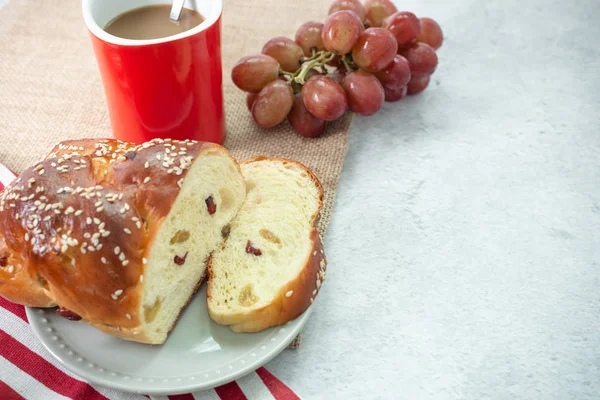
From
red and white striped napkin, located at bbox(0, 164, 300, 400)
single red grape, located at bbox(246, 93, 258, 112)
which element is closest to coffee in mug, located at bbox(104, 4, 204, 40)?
single red grape, located at bbox(246, 93, 258, 112)

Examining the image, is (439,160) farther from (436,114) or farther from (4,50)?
(4,50)

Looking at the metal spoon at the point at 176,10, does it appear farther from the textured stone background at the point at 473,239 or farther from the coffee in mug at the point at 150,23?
the textured stone background at the point at 473,239

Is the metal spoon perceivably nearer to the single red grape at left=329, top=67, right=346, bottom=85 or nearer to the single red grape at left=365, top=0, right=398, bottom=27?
the single red grape at left=329, top=67, right=346, bottom=85

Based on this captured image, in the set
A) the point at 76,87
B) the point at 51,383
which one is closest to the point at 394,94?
the point at 76,87

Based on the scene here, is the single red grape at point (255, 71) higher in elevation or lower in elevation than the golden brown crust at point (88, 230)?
lower

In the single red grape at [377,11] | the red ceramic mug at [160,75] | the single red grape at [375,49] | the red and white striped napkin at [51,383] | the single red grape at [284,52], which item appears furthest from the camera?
the single red grape at [377,11]

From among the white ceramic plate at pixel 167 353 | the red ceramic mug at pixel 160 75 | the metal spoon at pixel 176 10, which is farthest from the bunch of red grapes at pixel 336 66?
the white ceramic plate at pixel 167 353
